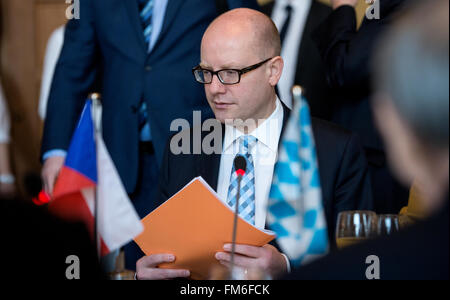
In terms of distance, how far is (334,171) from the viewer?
2.35 metres

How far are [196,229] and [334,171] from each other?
0.74 meters

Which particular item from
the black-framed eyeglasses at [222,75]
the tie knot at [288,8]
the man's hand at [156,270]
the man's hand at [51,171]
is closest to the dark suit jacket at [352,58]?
the tie knot at [288,8]

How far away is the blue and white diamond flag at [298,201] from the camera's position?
177 centimetres

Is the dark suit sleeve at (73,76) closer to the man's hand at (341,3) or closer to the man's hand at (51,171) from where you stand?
the man's hand at (51,171)

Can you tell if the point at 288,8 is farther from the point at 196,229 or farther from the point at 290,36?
the point at 196,229

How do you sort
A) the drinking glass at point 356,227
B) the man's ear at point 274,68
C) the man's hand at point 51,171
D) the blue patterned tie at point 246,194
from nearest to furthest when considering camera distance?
the drinking glass at point 356,227 < the blue patterned tie at point 246,194 < the man's ear at point 274,68 < the man's hand at point 51,171

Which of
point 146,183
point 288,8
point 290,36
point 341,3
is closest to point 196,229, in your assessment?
point 146,183

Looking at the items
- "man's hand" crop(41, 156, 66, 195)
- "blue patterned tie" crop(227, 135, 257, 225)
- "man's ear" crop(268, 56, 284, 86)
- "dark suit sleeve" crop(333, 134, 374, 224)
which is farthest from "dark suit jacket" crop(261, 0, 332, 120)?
"man's hand" crop(41, 156, 66, 195)

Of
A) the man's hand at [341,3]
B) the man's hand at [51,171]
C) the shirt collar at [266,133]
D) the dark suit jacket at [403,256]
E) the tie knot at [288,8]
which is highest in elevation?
the tie knot at [288,8]

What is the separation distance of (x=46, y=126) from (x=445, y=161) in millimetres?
2317

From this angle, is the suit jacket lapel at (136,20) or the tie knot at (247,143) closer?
the tie knot at (247,143)
